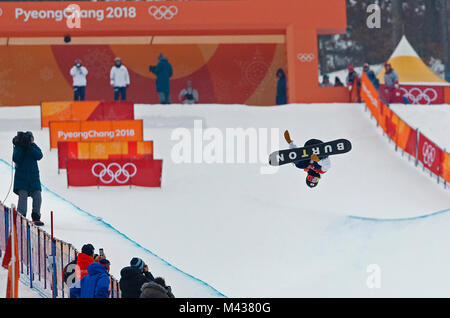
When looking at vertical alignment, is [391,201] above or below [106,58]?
below

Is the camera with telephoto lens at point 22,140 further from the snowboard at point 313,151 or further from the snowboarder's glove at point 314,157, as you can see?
the snowboarder's glove at point 314,157

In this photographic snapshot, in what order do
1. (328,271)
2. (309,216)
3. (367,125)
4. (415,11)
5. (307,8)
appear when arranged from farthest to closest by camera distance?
(415,11) → (307,8) → (367,125) → (309,216) → (328,271)

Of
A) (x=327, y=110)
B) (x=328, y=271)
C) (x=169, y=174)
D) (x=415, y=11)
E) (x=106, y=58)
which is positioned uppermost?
(x=415, y=11)

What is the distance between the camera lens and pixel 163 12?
28.2 m

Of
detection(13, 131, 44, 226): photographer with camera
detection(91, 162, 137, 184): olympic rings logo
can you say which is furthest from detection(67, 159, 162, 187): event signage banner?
detection(13, 131, 44, 226): photographer with camera

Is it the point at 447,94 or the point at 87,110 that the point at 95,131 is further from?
the point at 447,94

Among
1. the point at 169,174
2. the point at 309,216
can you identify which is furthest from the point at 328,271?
the point at 169,174

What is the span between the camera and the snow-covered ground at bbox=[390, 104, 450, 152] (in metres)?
23.3

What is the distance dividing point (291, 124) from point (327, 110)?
1794mm

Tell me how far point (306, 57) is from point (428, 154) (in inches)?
385

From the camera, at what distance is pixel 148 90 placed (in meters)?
30.1

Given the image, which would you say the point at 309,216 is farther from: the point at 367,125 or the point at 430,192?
the point at 367,125

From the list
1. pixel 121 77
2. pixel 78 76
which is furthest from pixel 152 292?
pixel 78 76

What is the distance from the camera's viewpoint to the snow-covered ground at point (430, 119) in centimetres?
2334
